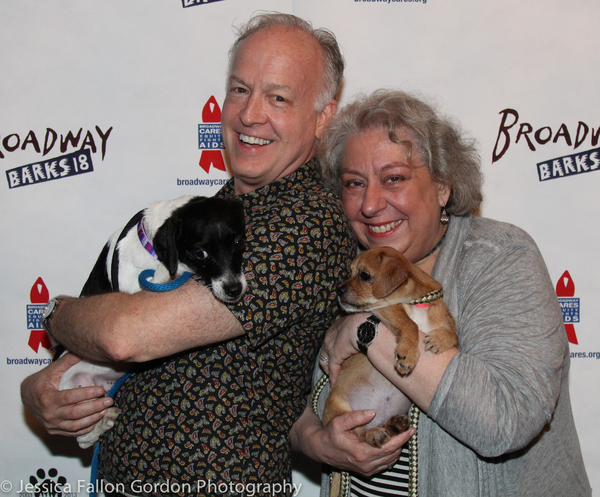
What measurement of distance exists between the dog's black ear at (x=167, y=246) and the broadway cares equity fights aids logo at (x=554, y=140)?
2.03m

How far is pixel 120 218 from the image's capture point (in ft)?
10.3

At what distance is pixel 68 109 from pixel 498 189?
2.64 meters

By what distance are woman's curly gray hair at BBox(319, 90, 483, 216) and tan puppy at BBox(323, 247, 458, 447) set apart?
389 millimetres

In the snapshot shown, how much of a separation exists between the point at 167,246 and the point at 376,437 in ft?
3.41

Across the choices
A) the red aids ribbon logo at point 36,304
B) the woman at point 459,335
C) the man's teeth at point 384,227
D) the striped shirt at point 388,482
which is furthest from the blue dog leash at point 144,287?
the red aids ribbon logo at point 36,304

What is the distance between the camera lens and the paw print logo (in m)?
3.20

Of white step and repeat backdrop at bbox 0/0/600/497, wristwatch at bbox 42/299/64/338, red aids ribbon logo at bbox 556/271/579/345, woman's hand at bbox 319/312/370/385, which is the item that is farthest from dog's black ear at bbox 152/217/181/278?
red aids ribbon logo at bbox 556/271/579/345

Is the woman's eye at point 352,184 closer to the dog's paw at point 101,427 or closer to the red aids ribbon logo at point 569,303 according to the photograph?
the dog's paw at point 101,427

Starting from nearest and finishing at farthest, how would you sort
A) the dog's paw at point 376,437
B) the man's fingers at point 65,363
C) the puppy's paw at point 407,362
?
the puppy's paw at point 407,362 < the dog's paw at point 376,437 < the man's fingers at point 65,363

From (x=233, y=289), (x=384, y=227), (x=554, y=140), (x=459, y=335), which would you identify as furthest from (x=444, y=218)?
(x=554, y=140)

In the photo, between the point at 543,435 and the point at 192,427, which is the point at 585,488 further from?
the point at 192,427

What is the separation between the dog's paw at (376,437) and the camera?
182 centimetres

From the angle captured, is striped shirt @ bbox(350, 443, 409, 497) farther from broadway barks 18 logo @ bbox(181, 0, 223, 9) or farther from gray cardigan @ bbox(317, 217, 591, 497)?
broadway barks 18 logo @ bbox(181, 0, 223, 9)

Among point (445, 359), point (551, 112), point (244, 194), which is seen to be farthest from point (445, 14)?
point (445, 359)
